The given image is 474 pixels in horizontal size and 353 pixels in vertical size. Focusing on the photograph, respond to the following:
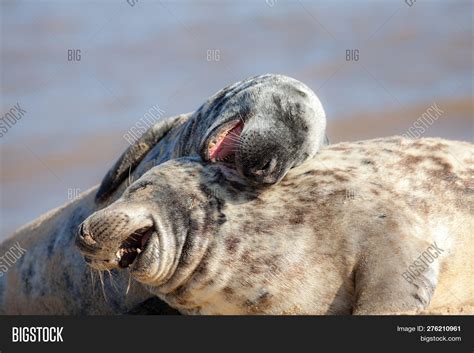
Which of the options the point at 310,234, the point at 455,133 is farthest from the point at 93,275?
the point at 455,133

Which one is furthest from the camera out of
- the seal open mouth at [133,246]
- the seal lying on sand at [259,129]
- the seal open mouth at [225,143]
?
the seal open mouth at [225,143]

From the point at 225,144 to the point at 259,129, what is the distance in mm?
247

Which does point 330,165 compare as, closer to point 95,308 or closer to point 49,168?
point 95,308

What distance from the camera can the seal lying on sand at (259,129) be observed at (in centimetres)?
596

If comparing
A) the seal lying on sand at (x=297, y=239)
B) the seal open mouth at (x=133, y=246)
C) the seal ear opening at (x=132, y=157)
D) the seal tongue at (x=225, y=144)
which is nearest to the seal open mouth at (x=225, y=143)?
the seal tongue at (x=225, y=144)

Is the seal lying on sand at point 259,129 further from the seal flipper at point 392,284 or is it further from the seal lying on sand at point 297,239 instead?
the seal flipper at point 392,284

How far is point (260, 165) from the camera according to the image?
5.91 m

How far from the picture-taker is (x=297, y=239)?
573 centimetres

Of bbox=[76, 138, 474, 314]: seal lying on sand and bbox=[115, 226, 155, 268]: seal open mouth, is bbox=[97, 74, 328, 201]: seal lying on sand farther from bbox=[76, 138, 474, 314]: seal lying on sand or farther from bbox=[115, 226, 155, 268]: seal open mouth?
bbox=[115, 226, 155, 268]: seal open mouth

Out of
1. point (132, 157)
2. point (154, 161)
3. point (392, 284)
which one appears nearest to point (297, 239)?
point (392, 284)

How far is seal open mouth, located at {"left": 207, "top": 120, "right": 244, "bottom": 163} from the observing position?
20.2 feet

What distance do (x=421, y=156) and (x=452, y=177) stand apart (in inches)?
8.4

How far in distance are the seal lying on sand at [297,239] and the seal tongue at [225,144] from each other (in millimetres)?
136

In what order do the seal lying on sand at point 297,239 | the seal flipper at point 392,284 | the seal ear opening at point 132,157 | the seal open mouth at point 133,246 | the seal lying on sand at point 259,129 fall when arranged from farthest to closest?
the seal ear opening at point 132,157, the seal lying on sand at point 259,129, the seal open mouth at point 133,246, the seal lying on sand at point 297,239, the seal flipper at point 392,284
